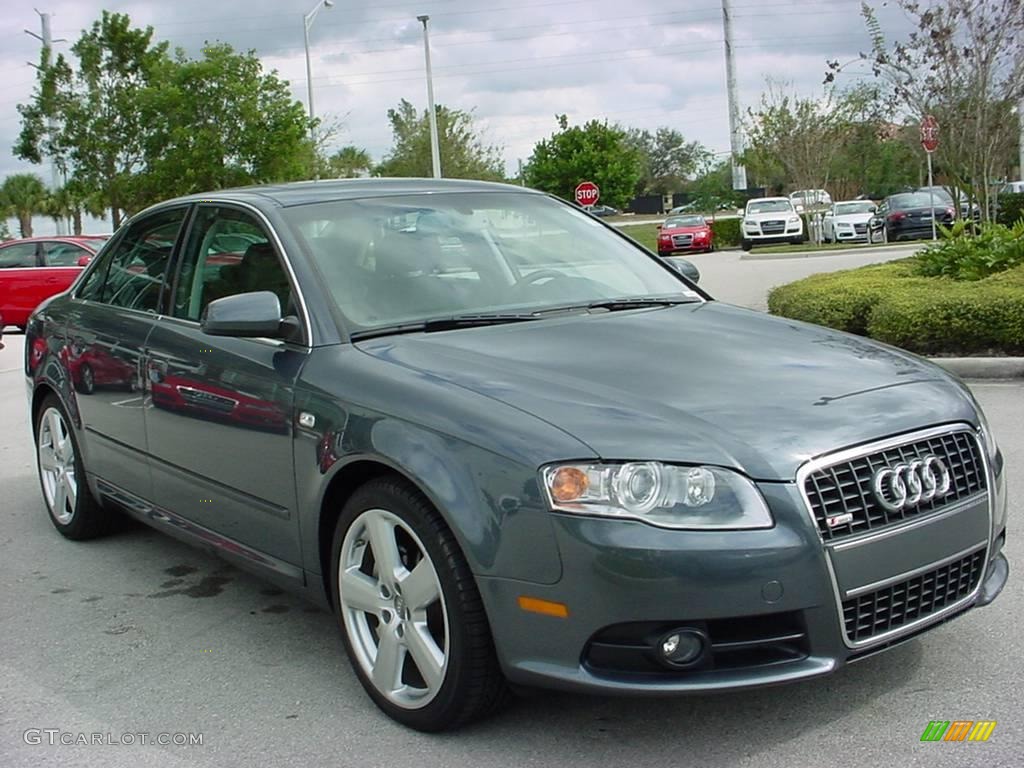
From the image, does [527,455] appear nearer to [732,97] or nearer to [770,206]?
[770,206]

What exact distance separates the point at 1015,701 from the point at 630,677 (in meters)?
1.24

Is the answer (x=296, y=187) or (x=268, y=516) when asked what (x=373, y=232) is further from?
(x=268, y=516)

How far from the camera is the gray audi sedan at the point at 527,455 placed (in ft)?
9.98

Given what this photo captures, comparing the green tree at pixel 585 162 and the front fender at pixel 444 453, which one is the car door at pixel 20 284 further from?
the green tree at pixel 585 162

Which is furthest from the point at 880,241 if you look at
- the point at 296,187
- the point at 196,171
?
the point at 296,187

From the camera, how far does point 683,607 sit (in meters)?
2.99

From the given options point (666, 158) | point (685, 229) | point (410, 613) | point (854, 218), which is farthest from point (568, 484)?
point (666, 158)

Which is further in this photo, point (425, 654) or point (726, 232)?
point (726, 232)

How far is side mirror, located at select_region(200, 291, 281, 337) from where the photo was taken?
4.00 metres

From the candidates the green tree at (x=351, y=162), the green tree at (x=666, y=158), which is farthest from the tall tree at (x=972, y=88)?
the green tree at (x=666, y=158)

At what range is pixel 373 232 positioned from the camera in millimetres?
4461

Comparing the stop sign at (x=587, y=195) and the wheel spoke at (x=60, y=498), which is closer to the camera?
the wheel spoke at (x=60, y=498)

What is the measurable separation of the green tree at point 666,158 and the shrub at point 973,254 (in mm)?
95682

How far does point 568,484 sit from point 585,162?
55566 millimetres
